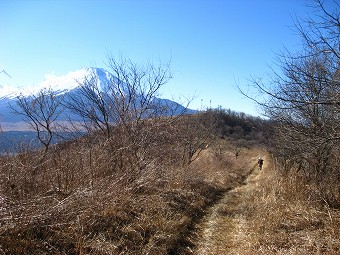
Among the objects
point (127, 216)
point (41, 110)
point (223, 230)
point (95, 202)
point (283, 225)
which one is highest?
point (41, 110)

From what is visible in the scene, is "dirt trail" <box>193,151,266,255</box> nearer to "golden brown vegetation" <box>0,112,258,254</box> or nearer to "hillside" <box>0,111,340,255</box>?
"hillside" <box>0,111,340,255</box>

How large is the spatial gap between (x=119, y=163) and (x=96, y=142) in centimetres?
93

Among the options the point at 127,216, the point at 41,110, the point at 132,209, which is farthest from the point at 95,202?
the point at 41,110

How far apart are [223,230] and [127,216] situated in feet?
8.78

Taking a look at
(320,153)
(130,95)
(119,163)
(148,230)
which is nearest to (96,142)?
(119,163)

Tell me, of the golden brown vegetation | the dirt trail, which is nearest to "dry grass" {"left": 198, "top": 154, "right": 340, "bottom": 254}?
the dirt trail

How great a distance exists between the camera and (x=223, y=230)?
25.9 feet

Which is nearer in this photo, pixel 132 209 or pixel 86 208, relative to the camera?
pixel 86 208

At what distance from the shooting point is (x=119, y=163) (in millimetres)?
9070

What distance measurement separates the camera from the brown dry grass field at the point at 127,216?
5039 millimetres

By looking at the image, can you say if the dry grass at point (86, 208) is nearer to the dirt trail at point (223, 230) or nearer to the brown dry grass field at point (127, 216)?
the brown dry grass field at point (127, 216)

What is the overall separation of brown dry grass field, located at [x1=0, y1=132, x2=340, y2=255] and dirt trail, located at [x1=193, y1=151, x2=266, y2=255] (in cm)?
2

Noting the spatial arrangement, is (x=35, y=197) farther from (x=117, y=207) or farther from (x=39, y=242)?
(x=117, y=207)

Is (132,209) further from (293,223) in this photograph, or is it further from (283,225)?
(293,223)
